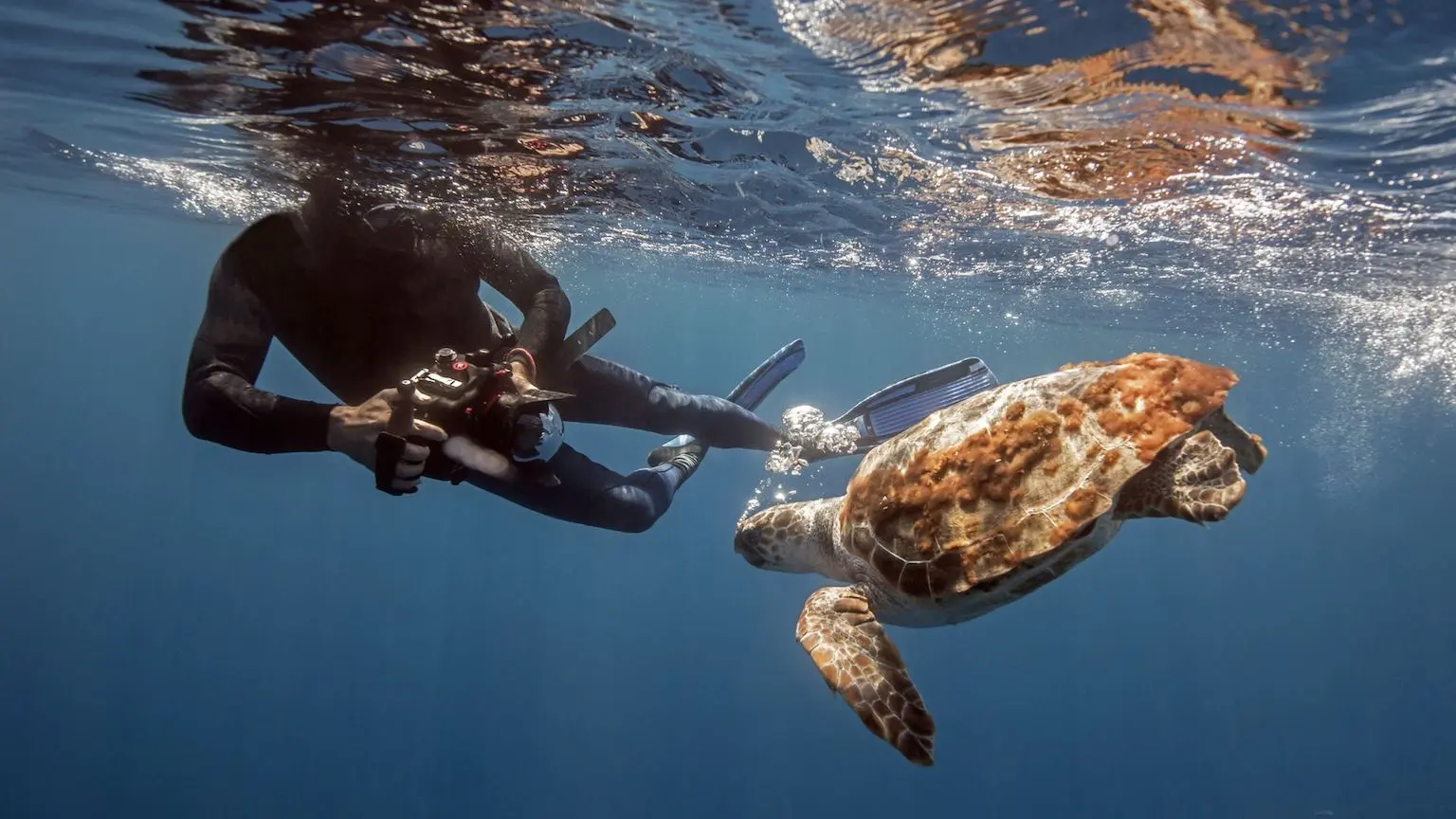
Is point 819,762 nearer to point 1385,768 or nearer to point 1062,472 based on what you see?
point 1062,472

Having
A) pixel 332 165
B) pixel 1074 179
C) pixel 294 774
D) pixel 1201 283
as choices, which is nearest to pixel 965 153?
pixel 1074 179

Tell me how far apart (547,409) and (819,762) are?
1197 inches

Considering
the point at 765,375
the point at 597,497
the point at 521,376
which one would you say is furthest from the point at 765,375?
the point at 521,376

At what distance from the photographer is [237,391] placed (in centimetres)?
368

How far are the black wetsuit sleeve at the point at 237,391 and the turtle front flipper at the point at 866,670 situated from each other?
9.39 feet

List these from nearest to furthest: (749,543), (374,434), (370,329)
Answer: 1. (374,434)
2. (370,329)
3. (749,543)

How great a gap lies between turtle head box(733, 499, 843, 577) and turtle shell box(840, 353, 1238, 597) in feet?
2.65

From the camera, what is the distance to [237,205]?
14211 mm

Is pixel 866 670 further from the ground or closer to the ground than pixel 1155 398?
closer to the ground

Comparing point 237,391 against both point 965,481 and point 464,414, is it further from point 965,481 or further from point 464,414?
point 965,481

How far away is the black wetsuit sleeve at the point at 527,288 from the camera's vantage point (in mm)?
5066

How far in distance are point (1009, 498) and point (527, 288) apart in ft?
13.9

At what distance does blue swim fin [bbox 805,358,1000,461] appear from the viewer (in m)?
7.48

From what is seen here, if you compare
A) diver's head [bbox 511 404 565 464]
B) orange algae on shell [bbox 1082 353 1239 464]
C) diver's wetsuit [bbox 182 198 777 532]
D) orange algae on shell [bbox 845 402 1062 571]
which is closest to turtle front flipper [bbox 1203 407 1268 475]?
orange algae on shell [bbox 1082 353 1239 464]
